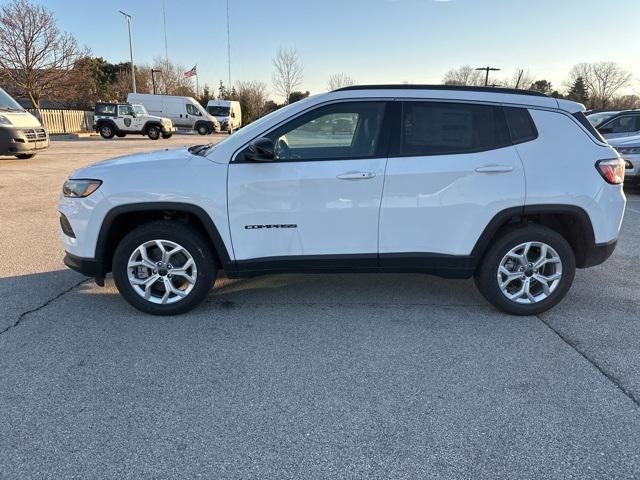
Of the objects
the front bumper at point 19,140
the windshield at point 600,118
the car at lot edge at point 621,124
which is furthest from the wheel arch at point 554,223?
the front bumper at point 19,140

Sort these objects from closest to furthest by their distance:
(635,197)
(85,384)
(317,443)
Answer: (317,443) < (85,384) < (635,197)

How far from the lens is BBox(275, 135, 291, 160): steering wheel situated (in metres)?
3.72

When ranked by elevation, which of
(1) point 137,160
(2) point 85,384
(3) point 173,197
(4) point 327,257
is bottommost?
(2) point 85,384

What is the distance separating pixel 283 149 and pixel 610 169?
2651mm

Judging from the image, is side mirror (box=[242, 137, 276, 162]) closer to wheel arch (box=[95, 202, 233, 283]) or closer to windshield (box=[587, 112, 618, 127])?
wheel arch (box=[95, 202, 233, 283])

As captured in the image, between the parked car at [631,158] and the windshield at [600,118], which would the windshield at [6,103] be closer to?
the parked car at [631,158]

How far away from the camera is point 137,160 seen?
387 cm

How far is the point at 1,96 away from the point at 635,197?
53.7 feet

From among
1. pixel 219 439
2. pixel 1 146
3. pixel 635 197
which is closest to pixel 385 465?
pixel 219 439

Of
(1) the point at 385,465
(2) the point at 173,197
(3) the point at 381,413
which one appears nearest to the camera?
(1) the point at 385,465

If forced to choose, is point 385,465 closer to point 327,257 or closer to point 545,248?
point 327,257

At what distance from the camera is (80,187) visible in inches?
147

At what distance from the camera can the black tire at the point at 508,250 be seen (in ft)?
12.6

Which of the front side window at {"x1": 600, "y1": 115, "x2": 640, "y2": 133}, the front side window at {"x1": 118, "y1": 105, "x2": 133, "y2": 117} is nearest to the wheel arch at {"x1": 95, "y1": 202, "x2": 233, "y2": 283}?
the front side window at {"x1": 600, "y1": 115, "x2": 640, "y2": 133}
